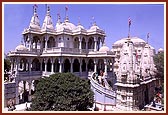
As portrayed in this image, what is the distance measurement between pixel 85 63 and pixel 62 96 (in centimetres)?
1221

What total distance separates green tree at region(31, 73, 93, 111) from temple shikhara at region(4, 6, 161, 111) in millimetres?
3288

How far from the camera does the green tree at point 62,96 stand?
585 inches

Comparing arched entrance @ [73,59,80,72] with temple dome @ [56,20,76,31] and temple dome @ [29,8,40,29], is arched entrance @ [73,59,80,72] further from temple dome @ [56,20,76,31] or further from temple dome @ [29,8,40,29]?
temple dome @ [29,8,40,29]

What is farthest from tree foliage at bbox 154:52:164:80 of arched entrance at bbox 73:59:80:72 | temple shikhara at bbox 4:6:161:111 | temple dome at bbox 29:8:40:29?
temple dome at bbox 29:8:40:29

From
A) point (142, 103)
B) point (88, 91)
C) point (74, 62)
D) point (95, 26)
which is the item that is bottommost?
point (142, 103)

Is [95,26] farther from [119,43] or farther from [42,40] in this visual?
[119,43]

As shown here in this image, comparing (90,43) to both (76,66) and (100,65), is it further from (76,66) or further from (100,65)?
(76,66)

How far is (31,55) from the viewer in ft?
78.2

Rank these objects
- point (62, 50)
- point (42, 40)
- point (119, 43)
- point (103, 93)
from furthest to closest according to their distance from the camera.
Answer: point (119, 43) < point (42, 40) < point (62, 50) < point (103, 93)

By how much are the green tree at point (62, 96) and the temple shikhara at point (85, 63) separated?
3.29 m

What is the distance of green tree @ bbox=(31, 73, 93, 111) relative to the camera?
14.9 m

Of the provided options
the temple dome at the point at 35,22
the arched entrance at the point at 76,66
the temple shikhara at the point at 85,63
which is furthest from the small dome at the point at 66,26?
the arched entrance at the point at 76,66

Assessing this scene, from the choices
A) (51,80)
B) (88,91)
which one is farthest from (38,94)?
(88,91)

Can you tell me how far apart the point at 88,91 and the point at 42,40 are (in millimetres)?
12787
